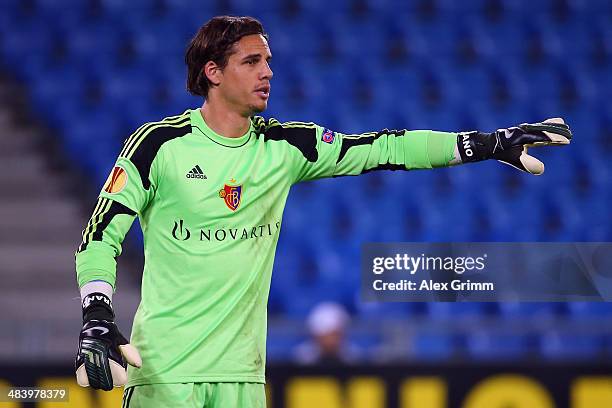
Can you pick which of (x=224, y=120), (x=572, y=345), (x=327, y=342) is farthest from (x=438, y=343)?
(x=224, y=120)

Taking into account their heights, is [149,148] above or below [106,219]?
above

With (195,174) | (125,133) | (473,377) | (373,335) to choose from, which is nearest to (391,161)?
(195,174)

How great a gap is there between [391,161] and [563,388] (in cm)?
193

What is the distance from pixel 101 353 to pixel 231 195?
22.7 inches

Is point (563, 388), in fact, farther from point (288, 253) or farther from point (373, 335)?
point (288, 253)

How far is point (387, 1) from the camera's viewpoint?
7.84m

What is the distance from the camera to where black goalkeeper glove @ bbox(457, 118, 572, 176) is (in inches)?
114

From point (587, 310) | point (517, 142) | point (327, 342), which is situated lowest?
point (517, 142)

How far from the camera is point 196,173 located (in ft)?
9.23

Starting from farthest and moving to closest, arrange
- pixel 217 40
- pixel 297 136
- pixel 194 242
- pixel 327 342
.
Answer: pixel 327 342, pixel 297 136, pixel 217 40, pixel 194 242

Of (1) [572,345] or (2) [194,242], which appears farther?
(1) [572,345]

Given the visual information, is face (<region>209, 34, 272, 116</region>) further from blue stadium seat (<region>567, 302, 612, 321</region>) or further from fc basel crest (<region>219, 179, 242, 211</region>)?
blue stadium seat (<region>567, 302, 612, 321</region>)

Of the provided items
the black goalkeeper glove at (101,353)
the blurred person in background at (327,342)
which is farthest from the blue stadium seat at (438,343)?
the black goalkeeper glove at (101,353)

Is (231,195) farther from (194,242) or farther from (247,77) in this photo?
(247,77)
